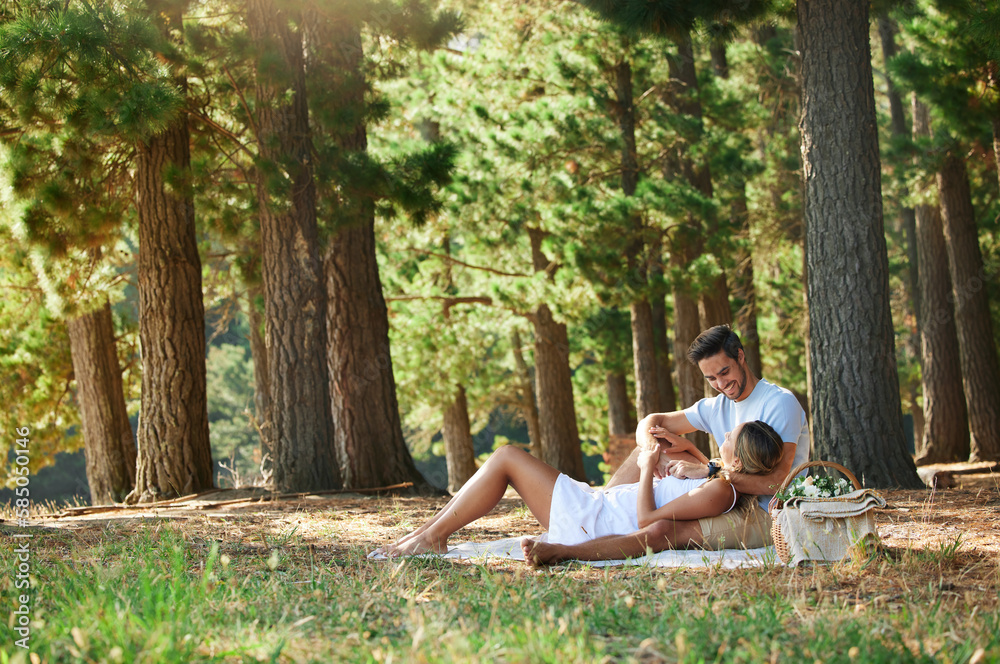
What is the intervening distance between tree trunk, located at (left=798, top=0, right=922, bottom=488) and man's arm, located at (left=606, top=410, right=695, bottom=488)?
1.94 meters

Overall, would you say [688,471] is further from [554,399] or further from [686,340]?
[554,399]

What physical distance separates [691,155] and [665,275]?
1456 mm

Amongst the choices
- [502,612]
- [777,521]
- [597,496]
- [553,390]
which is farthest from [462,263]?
[502,612]

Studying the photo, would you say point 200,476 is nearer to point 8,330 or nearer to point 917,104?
point 8,330

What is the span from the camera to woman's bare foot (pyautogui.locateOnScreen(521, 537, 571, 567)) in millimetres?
3223

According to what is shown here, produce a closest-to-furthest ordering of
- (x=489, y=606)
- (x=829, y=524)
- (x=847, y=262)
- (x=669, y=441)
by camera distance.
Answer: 1. (x=489, y=606)
2. (x=829, y=524)
3. (x=669, y=441)
4. (x=847, y=262)

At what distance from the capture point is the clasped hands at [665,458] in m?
3.55

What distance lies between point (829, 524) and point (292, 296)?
454 cm

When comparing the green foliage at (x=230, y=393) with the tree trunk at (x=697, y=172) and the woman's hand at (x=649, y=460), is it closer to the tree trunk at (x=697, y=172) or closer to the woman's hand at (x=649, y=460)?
the tree trunk at (x=697, y=172)

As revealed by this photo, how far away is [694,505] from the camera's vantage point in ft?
11.3

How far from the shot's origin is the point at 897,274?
18750 millimetres

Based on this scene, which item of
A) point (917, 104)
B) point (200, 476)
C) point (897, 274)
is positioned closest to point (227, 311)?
point (200, 476)

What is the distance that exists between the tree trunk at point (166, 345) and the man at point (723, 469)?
4128mm

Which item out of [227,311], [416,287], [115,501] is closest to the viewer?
[115,501]
